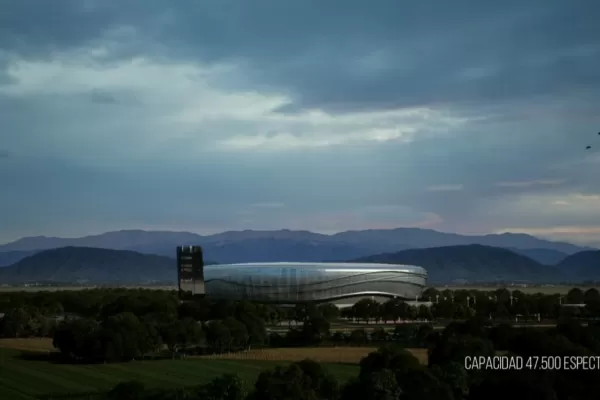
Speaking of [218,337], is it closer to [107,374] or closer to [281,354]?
[281,354]

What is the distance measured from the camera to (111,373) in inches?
1687

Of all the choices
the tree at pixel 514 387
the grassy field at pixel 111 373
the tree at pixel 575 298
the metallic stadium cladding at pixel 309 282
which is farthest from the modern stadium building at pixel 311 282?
the tree at pixel 514 387

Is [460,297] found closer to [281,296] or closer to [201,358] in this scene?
[281,296]

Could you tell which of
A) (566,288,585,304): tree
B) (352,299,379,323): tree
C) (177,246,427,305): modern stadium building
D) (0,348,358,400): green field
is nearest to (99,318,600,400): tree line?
(0,348,358,400): green field

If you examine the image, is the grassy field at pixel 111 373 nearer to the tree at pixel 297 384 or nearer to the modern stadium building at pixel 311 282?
the tree at pixel 297 384

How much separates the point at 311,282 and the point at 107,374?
7785 centimetres

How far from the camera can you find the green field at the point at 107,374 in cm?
3728

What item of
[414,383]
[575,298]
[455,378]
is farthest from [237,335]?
[575,298]

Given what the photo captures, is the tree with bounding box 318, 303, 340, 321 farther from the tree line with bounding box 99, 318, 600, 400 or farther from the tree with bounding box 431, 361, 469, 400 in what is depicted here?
the tree with bounding box 431, 361, 469, 400

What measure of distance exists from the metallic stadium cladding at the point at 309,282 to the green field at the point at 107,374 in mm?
71288

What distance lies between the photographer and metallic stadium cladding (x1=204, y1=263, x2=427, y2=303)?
120 metres

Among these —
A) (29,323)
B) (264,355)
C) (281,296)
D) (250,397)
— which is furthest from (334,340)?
(281,296)

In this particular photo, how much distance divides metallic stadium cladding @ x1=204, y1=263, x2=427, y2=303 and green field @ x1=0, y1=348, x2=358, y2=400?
71.3m

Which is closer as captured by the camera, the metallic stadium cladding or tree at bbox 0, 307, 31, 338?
tree at bbox 0, 307, 31, 338
